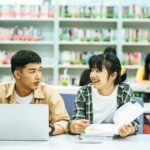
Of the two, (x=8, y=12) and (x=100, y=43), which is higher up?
(x=8, y=12)

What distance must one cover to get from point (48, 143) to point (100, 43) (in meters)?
4.71

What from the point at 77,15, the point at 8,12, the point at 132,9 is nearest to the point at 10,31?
the point at 8,12

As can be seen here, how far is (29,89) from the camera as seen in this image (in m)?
2.63

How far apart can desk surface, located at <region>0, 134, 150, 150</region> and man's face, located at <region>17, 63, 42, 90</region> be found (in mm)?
525

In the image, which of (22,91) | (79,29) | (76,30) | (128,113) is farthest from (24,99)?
(79,29)

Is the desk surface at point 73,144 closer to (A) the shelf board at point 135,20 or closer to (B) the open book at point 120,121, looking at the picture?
(B) the open book at point 120,121

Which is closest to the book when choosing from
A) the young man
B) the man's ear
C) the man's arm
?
the man's arm

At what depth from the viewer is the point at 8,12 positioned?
6637 millimetres

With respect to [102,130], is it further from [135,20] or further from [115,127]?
[135,20]

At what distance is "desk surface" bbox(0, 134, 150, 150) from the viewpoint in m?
1.91

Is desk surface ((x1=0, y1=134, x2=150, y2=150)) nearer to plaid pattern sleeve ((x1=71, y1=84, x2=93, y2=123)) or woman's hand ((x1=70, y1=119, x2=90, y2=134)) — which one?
woman's hand ((x1=70, y1=119, x2=90, y2=134))

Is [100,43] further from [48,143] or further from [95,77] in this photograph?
A: [48,143]

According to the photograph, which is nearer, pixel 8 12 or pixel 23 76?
pixel 23 76

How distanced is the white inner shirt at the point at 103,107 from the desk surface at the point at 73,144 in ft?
1.36
